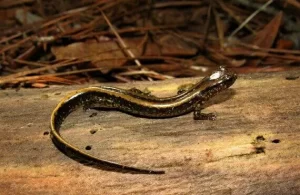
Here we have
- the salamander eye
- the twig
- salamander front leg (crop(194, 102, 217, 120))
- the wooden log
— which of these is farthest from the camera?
the twig

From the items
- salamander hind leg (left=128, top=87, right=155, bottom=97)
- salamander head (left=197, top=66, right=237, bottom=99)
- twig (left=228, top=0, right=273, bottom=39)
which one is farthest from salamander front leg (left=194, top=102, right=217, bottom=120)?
twig (left=228, top=0, right=273, bottom=39)

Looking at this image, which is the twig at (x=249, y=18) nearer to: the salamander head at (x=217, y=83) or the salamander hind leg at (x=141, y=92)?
the salamander head at (x=217, y=83)

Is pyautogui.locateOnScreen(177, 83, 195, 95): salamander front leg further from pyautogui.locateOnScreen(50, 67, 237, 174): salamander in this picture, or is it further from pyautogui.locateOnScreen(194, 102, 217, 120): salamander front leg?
pyautogui.locateOnScreen(194, 102, 217, 120): salamander front leg

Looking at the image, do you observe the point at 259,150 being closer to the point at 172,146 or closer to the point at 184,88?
the point at 172,146

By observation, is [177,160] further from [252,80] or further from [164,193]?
[252,80]

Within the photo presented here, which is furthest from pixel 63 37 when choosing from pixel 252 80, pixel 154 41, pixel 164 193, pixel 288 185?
pixel 288 185

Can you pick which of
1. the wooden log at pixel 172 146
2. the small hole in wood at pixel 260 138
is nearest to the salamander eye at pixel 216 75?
the wooden log at pixel 172 146
